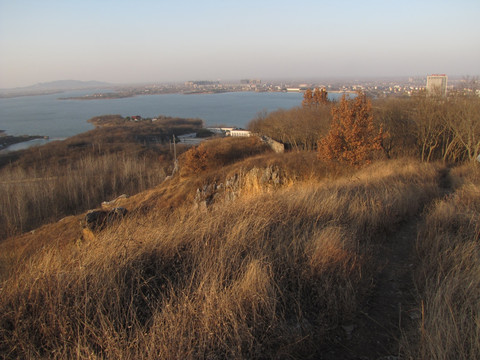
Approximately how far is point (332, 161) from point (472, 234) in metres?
14.3

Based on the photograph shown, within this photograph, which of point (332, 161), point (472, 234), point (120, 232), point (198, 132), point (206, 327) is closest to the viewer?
point (206, 327)

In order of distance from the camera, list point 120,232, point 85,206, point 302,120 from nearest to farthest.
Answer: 1. point 120,232
2. point 302,120
3. point 85,206

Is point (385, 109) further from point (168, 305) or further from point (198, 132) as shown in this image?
point (198, 132)

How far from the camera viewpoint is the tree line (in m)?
16.2

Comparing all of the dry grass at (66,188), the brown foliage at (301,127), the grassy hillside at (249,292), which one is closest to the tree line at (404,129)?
the brown foliage at (301,127)

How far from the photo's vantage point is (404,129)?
20484 millimetres

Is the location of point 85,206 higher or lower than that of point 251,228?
lower

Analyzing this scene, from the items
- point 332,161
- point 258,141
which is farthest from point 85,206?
point 332,161

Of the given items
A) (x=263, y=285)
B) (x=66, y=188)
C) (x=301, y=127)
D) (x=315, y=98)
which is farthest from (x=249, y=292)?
(x=66, y=188)

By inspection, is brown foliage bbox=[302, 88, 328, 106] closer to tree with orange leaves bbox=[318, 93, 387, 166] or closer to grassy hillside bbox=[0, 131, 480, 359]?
tree with orange leaves bbox=[318, 93, 387, 166]

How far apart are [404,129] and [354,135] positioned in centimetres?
647

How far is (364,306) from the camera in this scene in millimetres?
3139

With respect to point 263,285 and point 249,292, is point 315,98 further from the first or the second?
point 249,292

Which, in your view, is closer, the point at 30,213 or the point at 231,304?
the point at 231,304
